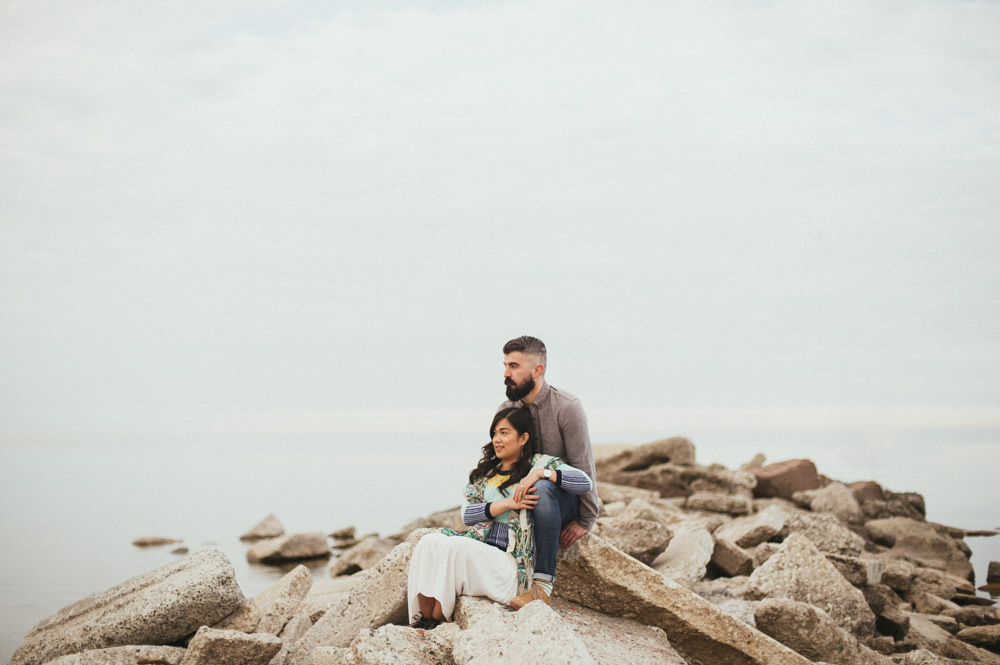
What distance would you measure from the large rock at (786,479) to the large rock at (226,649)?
11.7 meters

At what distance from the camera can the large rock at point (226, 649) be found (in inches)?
214

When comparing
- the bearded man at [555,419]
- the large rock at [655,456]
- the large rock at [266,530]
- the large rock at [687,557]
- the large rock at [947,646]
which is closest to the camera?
the bearded man at [555,419]

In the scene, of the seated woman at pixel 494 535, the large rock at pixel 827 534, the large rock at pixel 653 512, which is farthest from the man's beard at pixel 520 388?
the large rock at pixel 827 534

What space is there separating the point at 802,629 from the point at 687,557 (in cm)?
162

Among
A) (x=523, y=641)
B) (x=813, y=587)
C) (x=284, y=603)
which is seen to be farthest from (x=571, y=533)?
(x=813, y=587)

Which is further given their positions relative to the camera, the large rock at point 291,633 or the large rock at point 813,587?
the large rock at point 813,587

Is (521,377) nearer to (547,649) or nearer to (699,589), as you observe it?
(547,649)

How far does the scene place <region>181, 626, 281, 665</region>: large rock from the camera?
5.45m

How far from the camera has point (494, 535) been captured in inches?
224

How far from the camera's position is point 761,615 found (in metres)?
6.49

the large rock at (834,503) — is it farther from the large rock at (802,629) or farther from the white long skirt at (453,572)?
the white long skirt at (453,572)

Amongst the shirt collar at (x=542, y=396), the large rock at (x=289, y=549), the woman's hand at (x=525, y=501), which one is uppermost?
the shirt collar at (x=542, y=396)

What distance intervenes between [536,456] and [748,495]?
30.8 feet

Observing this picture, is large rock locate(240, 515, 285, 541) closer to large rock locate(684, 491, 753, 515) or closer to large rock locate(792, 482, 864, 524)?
large rock locate(684, 491, 753, 515)
